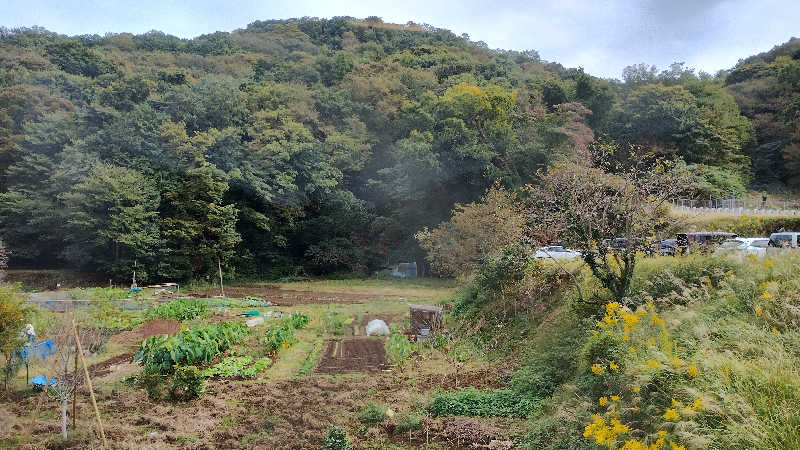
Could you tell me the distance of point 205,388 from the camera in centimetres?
976

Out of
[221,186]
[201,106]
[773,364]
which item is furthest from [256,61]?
[773,364]

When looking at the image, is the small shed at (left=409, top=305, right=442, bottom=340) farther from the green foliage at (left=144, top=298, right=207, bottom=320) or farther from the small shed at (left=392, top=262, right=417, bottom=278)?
the small shed at (left=392, top=262, right=417, bottom=278)

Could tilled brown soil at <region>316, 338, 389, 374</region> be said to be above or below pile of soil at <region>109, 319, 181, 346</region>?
below

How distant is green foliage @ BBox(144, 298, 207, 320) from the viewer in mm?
16156

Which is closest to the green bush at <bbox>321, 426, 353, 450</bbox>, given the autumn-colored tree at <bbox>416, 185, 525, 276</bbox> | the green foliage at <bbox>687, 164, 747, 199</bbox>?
the autumn-colored tree at <bbox>416, 185, 525, 276</bbox>

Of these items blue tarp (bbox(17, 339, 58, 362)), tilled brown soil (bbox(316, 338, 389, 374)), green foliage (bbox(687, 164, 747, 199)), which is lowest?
tilled brown soil (bbox(316, 338, 389, 374))

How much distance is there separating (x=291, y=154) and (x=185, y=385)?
2128cm

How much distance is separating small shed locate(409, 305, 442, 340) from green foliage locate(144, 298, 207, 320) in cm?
711

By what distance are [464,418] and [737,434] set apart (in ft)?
14.8

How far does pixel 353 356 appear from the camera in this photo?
40.1ft

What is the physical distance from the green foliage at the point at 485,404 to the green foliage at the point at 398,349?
2781mm

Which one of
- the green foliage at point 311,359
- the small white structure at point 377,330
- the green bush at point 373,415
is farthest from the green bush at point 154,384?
the small white structure at point 377,330

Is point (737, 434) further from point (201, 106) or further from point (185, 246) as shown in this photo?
point (201, 106)

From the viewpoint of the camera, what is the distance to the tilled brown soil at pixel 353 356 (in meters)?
11.1
